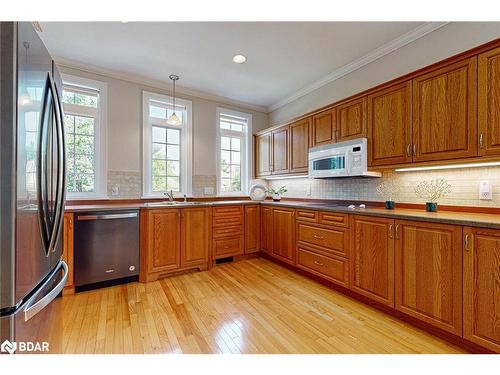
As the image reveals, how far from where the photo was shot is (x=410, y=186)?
2.53 metres

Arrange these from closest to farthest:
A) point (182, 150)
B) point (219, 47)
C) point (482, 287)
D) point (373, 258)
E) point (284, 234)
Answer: point (482, 287)
point (373, 258)
point (219, 47)
point (284, 234)
point (182, 150)

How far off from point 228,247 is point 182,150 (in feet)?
5.62

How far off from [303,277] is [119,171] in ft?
9.31

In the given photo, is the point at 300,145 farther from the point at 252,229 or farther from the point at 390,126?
the point at 252,229

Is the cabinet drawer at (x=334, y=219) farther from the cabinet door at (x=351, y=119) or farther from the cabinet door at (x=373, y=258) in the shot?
the cabinet door at (x=351, y=119)

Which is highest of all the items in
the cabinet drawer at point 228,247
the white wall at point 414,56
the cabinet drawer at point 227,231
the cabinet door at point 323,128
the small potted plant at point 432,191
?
the white wall at point 414,56

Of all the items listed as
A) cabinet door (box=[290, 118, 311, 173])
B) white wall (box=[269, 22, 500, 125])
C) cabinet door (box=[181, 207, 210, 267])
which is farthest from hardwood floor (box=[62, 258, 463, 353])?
white wall (box=[269, 22, 500, 125])

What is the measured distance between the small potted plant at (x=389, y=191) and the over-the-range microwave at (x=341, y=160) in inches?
5.7

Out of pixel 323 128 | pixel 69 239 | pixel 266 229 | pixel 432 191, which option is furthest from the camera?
pixel 266 229

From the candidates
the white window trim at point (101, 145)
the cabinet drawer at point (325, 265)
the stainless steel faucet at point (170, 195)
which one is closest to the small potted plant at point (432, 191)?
the cabinet drawer at point (325, 265)

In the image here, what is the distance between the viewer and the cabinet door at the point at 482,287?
4.83 ft

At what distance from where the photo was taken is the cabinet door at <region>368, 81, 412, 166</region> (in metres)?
2.25

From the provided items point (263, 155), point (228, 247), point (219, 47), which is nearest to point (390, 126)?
point (219, 47)
